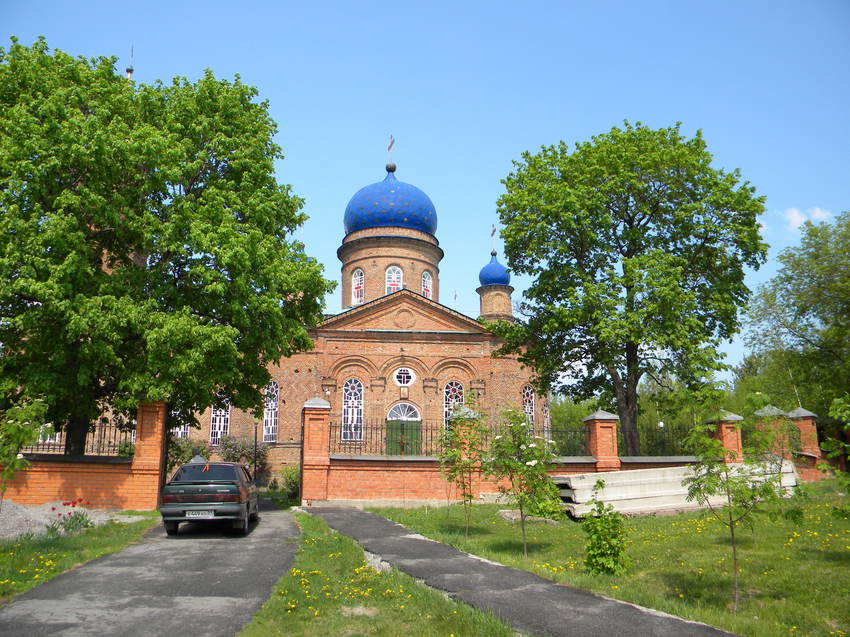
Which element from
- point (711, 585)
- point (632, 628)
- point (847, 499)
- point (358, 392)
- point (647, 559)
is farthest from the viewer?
point (358, 392)

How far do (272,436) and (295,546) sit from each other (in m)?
20.2

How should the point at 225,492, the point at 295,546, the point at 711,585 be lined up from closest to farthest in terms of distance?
the point at 711,585
the point at 295,546
the point at 225,492

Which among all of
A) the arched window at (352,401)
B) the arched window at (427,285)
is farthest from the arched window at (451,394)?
the arched window at (427,285)

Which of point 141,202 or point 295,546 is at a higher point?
point 141,202

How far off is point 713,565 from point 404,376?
2217 centimetres

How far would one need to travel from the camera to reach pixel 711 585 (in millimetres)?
7656

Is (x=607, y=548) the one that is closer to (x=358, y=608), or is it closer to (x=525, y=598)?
(x=525, y=598)

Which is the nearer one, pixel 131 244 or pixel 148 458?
pixel 148 458

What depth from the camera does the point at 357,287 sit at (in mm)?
35531

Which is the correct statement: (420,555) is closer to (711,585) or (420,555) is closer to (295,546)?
(295,546)

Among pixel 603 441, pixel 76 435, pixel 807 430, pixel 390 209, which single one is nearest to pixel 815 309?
pixel 807 430

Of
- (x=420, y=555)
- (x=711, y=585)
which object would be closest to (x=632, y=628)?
(x=711, y=585)

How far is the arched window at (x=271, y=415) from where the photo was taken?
3008 cm

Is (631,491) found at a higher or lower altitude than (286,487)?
higher
